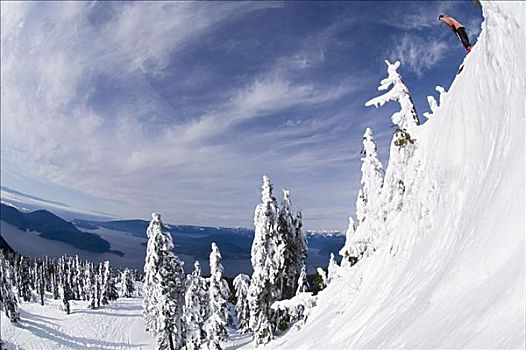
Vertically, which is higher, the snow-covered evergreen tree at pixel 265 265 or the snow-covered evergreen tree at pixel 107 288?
the snow-covered evergreen tree at pixel 265 265

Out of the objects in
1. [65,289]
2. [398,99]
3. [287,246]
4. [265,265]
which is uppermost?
[398,99]

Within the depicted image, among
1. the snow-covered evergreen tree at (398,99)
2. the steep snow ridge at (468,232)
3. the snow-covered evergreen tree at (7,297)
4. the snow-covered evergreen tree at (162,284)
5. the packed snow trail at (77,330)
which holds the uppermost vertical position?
the snow-covered evergreen tree at (398,99)

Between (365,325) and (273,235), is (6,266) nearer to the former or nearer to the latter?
(273,235)

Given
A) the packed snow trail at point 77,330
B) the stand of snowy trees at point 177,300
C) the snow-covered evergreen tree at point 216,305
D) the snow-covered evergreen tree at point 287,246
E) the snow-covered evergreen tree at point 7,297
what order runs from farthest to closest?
the snow-covered evergreen tree at point 7,297
the packed snow trail at point 77,330
the snow-covered evergreen tree at point 216,305
the stand of snowy trees at point 177,300
the snow-covered evergreen tree at point 287,246

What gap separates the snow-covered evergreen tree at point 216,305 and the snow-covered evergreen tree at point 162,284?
2863 millimetres

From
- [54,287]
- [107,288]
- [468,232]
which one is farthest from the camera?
[54,287]

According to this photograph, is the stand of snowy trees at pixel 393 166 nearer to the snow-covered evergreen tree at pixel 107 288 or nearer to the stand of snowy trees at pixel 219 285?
the stand of snowy trees at pixel 219 285

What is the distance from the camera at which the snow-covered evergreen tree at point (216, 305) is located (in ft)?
111

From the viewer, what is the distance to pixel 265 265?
2741 centimetres

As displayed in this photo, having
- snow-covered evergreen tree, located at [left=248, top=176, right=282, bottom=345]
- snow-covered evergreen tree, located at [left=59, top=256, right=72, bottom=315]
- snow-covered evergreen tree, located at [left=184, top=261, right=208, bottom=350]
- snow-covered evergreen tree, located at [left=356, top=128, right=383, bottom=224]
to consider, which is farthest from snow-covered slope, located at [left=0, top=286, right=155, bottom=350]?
snow-covered evergreen tree, located at [left=356, top=128, right=383, bottom=224]

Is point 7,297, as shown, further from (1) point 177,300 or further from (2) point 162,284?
(2) point 162,284

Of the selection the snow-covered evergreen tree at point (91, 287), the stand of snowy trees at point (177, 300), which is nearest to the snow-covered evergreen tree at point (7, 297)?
the snow-covered evergreen tree at point (91, 287)

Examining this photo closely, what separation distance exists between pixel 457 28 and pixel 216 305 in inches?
1223

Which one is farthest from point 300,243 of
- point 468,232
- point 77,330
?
point 77,330
